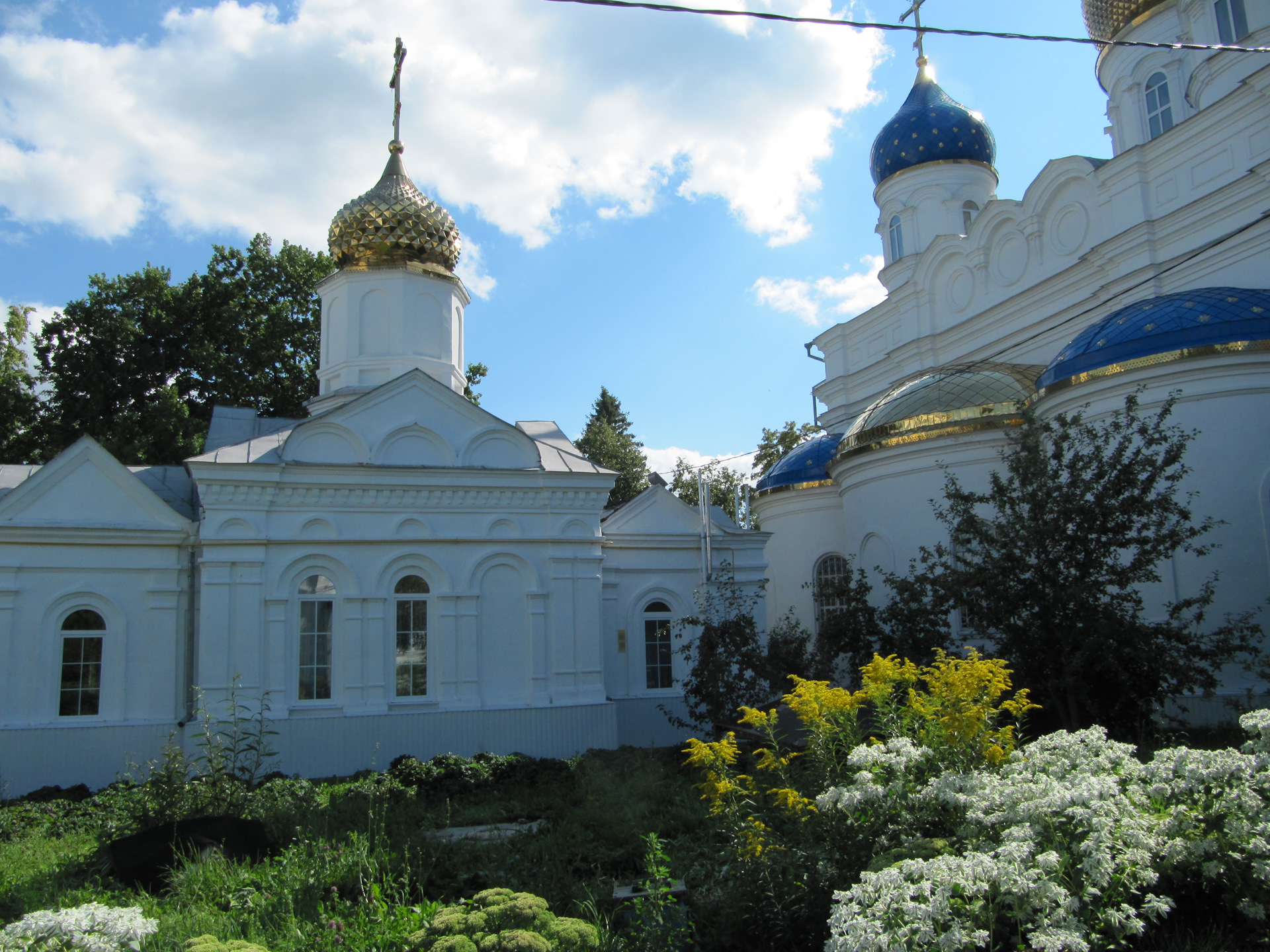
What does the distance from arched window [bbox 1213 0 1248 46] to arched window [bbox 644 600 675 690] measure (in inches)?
525

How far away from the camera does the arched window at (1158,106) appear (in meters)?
16.5

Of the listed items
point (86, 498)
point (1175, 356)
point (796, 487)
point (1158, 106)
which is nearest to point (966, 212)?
point (1158, 106)

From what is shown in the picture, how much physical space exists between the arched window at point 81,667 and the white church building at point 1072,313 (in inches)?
402

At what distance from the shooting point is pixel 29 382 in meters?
22.0

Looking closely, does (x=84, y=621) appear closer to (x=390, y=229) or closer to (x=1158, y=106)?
(x=390, y=229)

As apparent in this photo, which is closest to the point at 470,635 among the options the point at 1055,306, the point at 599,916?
the point at 599,916

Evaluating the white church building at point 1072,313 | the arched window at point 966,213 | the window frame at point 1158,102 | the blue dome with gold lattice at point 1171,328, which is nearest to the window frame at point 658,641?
the white church building at point 1072,313

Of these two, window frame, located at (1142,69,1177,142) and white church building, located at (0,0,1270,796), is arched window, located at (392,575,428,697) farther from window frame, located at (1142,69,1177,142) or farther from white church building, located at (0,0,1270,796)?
window frame, located at (1142,69,1177,142)

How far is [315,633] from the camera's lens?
11.2 metres

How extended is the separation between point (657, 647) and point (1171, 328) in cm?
771

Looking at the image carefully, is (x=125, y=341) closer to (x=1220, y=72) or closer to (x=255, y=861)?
(x=255, y=861)

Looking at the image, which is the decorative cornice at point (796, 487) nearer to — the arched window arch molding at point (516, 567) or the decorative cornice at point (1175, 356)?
the decorative cornice at point (1175, 356)

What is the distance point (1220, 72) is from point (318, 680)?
16392mm

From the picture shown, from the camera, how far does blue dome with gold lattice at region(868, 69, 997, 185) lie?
778 inches
